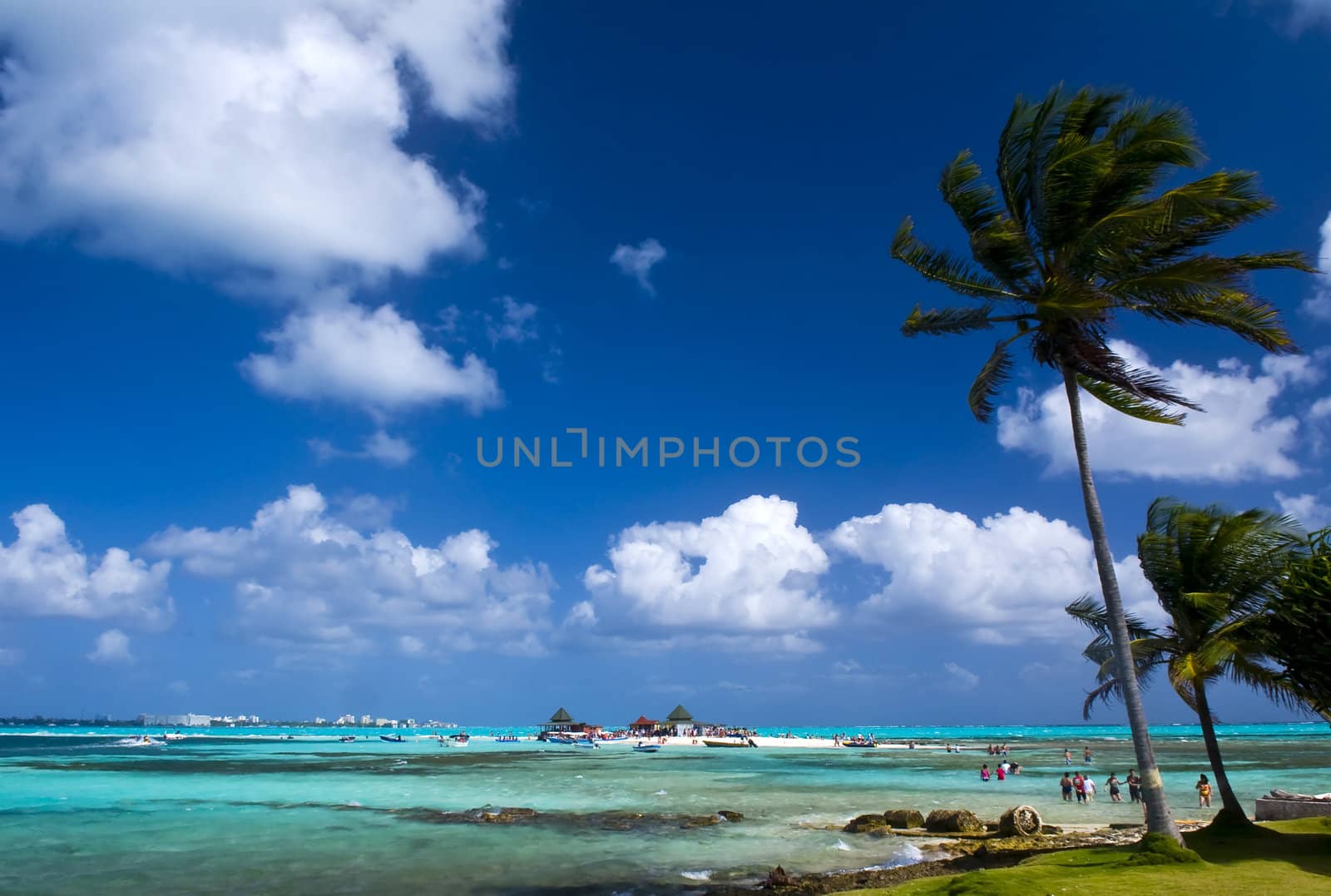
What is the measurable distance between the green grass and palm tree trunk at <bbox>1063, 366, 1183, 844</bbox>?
64 cm

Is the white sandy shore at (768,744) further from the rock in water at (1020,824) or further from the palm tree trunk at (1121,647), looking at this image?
the palm tree trunk at (1121,647)

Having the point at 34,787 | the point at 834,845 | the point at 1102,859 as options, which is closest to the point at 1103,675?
the point at 1102,859

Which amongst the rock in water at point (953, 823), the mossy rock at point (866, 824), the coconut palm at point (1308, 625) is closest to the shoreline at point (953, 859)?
the rock in water at point (953, 823)

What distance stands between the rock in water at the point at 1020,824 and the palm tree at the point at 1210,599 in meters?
4.96

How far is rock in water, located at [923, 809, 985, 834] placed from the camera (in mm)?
20812

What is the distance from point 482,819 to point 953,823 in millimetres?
14640

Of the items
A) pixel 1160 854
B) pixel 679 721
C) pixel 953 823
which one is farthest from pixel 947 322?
pixel 679 721

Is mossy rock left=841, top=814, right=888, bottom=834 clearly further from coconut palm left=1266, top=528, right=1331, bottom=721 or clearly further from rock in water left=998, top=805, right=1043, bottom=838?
coconut palm left=1266, top=528, right=1331, bottom=721

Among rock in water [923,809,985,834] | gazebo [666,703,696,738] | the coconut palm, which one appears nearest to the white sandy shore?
gazebo [666,703,696,738]

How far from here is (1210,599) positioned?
1352cm

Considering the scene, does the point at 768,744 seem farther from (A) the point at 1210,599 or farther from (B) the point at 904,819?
(A) the point at 1210,599

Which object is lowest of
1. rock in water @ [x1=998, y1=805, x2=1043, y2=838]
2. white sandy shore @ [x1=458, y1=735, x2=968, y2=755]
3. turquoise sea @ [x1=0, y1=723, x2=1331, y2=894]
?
white sandy shore @ [x1=458, y1=735, x2=968, y2=755]

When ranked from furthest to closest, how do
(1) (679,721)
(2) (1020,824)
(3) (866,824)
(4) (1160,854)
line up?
1. (1) (679,721)
2. (3) (866,824)
3. (2) (1020,824)
4. (4) (1160,854)

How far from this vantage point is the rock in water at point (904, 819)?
22297mm
